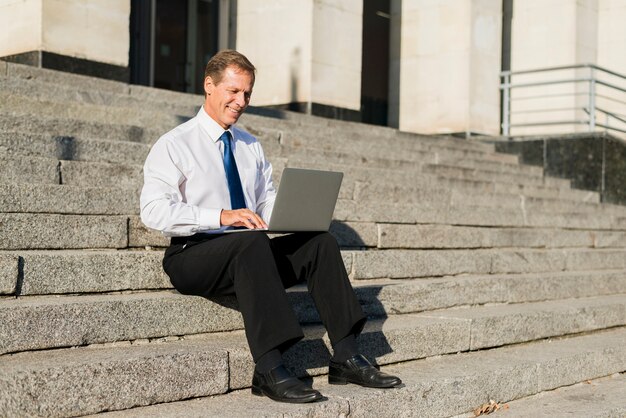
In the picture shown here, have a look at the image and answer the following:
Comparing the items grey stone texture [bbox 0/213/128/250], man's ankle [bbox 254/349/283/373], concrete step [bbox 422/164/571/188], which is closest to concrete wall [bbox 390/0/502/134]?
concrete step [bbox 422/164/571/188]

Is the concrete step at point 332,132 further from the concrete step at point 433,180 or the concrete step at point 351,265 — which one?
the concrete step at point 351,265

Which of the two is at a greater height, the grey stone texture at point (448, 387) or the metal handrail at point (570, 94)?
the metal handrail at point (570, 94)

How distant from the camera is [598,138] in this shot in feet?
41.3

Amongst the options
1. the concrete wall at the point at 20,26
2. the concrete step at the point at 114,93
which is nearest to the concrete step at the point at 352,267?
the concrete step at the point at 114,93

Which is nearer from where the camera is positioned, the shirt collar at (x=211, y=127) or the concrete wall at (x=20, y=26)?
the shirt collar at (x=211, y=127)

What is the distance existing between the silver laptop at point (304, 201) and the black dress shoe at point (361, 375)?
0.67 metres

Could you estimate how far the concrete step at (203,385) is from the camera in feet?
11.5

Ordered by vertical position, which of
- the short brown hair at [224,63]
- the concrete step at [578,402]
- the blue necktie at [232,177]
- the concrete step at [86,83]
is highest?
the concrete step at [86,83]

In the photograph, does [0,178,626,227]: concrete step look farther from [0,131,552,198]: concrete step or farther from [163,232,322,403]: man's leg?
[163,232,322,403]: man's leg

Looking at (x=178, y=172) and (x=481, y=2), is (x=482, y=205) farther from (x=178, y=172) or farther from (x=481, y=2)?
(x=481, y=2)

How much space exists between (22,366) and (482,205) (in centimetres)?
641

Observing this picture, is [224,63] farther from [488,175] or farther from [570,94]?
[570,94]

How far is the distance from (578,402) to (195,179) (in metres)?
2.54

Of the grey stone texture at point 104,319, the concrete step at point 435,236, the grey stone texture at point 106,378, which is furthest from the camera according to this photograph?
the concrete step at point 435,236
